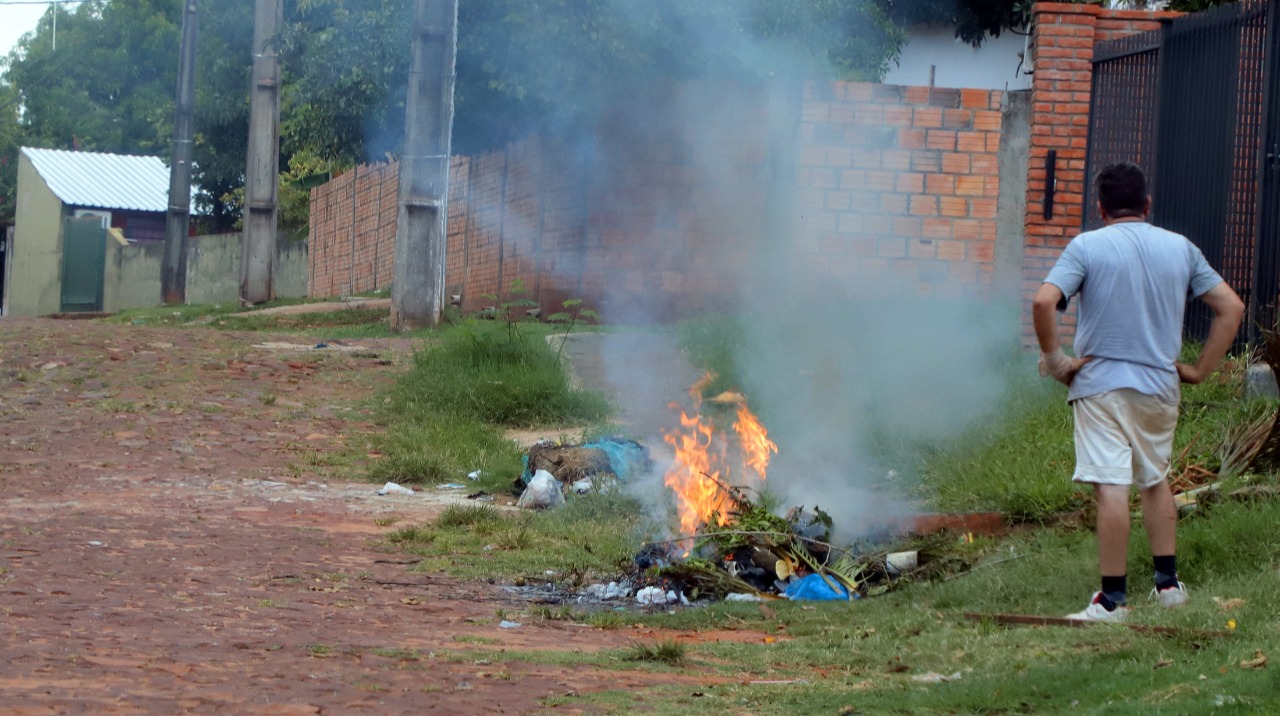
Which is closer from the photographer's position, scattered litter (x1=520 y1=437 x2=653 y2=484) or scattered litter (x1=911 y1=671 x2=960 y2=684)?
scattered litter (x1=911 y1=671 x2=960 y2=684)

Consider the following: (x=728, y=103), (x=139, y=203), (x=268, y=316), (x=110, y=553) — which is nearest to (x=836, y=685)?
(x=110, y=553)

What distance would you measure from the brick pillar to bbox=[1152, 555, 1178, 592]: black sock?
4.49 meters

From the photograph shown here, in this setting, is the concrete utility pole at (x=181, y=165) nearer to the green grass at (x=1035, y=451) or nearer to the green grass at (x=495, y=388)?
the green grass at (x=495, y=388)

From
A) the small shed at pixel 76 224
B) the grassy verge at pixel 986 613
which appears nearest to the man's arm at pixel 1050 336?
the grassy verge at pixel 986 613

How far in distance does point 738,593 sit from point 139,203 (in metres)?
37.2

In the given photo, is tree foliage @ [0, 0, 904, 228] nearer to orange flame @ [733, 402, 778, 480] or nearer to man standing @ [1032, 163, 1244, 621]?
orange flame @ [733, 402, 778, 480]

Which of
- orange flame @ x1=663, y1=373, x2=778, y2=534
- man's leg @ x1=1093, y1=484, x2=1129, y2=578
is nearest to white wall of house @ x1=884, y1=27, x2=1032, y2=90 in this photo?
orange flame @ x1=663, y1=373, x2=778, y2=534

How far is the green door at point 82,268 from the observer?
3691 cm

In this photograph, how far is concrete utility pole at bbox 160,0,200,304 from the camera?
23.4 meters

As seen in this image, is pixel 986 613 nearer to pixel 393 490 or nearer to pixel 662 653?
pixel 662 653

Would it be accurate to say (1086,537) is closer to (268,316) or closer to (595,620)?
(595,620)

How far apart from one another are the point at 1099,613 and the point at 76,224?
3706 centimetres

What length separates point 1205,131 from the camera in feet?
26.1

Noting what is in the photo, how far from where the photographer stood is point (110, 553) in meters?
5.62
